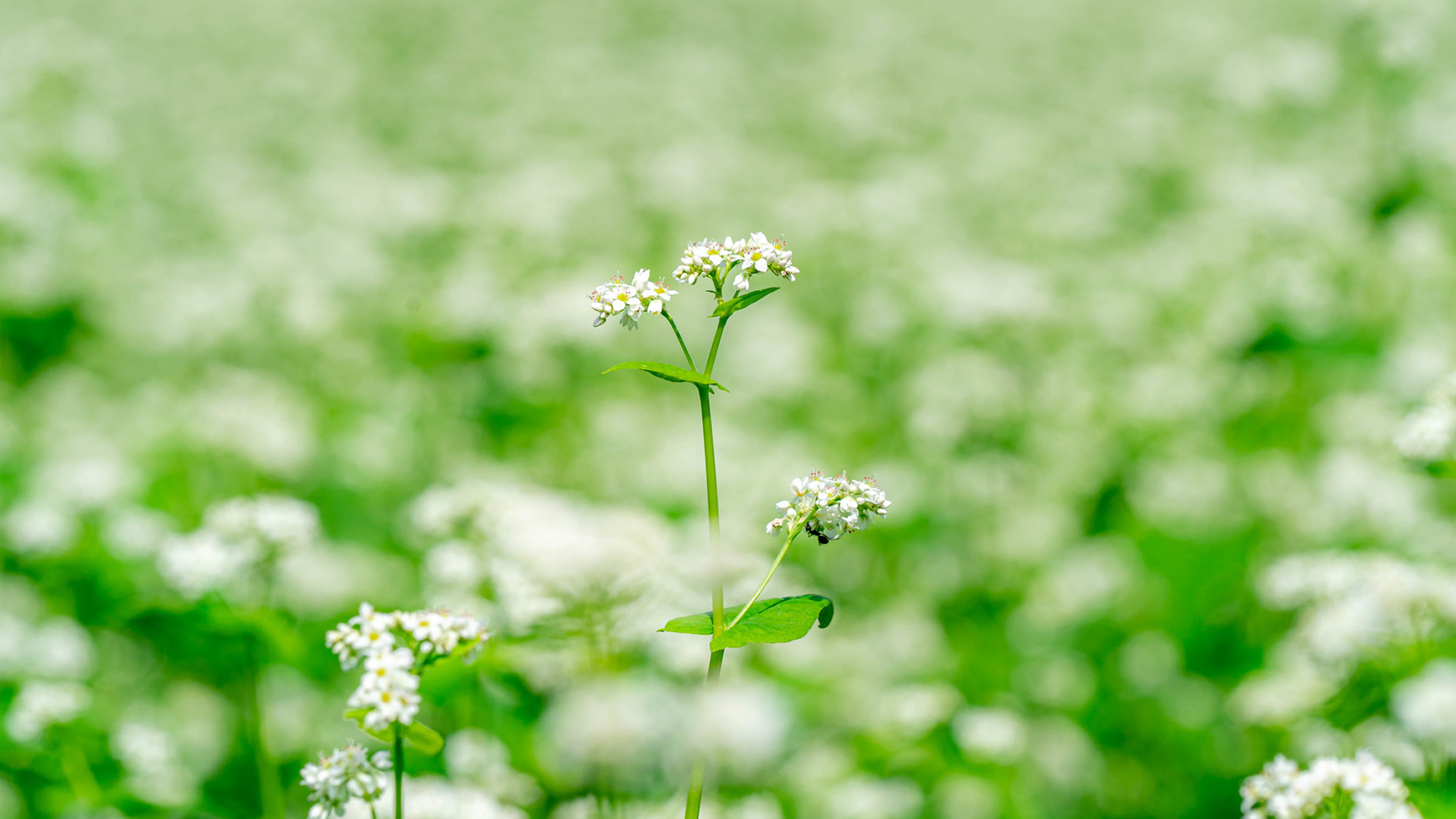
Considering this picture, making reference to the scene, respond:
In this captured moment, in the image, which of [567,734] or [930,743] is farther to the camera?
[930,743]

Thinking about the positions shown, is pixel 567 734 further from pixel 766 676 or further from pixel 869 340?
pixel 869 340

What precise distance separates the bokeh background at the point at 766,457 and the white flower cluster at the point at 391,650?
41 centimetres

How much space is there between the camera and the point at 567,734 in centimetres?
380

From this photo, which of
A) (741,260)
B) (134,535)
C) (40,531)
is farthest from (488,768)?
(40,531)

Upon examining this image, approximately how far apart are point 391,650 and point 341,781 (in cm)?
29

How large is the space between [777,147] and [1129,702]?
1154 cm

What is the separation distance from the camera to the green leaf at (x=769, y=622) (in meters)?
2.09

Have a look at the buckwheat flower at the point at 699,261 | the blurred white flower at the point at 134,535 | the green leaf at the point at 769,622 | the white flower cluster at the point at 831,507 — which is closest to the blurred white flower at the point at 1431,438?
the white flower cluster at the point at 831,507

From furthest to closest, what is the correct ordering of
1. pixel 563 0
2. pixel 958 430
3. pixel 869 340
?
pixel 563 0
pixel 869 340
pixel 958 430

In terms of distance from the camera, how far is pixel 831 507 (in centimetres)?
227

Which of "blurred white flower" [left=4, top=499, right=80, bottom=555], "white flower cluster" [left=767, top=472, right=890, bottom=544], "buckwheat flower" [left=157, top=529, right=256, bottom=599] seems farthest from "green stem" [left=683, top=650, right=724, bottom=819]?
"blurred white flower" [left=4, top=499, right=80, bottom=555]

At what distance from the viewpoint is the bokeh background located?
423 centimetres

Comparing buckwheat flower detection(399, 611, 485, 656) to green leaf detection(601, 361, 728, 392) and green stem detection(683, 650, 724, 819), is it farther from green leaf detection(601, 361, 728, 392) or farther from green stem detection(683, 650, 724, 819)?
green leaf detection(601, 361, 728, 392)

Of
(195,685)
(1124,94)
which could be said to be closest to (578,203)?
(195,685)
